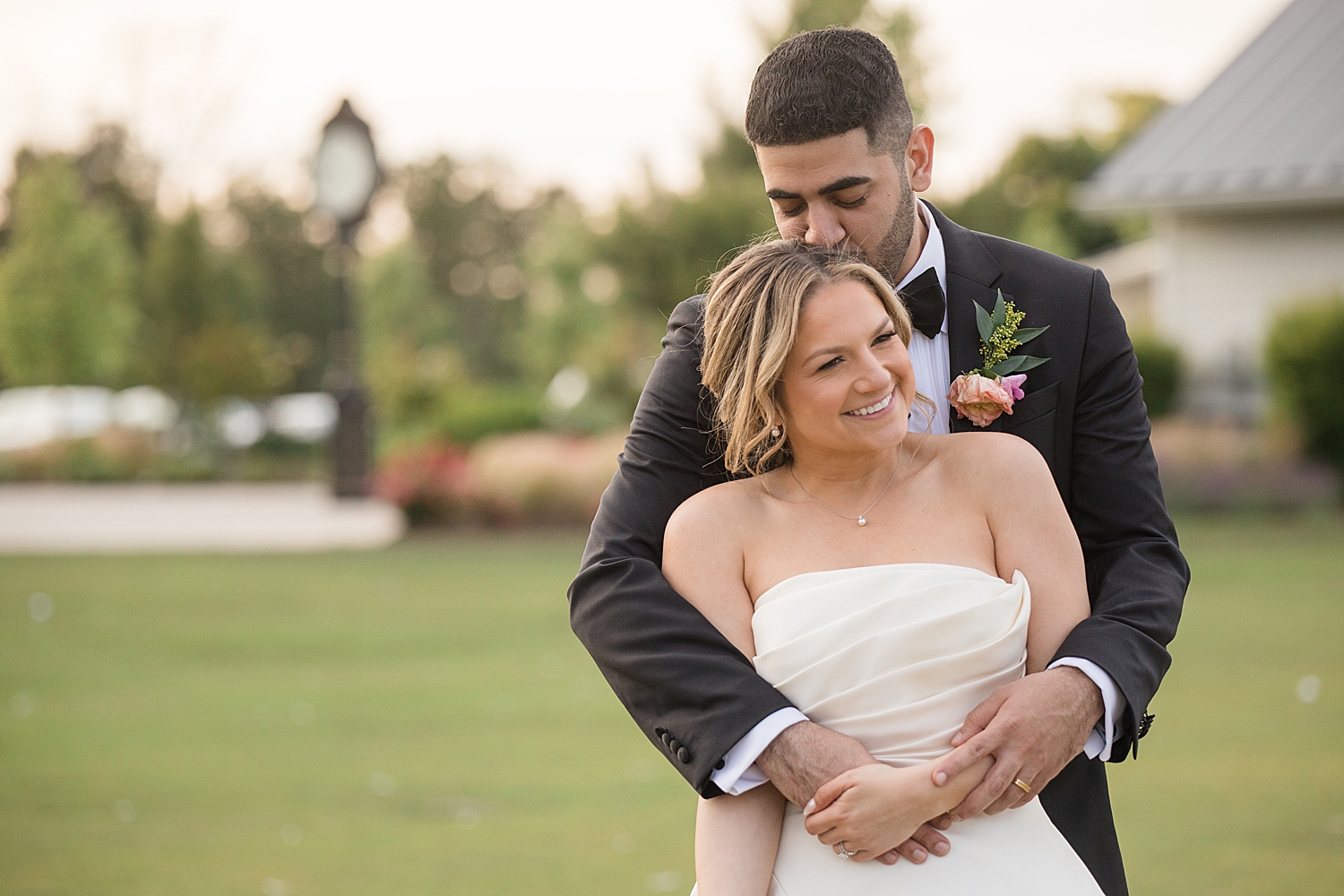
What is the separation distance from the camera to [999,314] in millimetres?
2723

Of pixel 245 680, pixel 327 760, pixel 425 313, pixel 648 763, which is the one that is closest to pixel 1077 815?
pixel 648 763

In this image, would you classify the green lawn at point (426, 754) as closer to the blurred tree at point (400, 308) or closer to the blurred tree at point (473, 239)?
the blurred tree at point (400, 308)

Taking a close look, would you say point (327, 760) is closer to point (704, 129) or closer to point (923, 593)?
point (923, 593)

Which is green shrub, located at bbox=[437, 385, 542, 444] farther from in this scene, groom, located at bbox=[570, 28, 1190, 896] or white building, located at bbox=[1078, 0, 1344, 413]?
groom, located at bbox=[570, 28, 1190, 896]

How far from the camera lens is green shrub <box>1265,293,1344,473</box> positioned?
Answer: 54.1 ft

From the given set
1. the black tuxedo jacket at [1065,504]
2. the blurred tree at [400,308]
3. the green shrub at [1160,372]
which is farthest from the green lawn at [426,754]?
the blurred tree at [400,308]

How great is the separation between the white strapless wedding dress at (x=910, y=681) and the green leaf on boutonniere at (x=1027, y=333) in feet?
1.59

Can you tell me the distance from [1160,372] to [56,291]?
72.4 ft

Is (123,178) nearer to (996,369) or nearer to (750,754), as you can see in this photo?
(996,369)

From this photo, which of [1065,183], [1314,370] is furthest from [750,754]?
[1065,183]

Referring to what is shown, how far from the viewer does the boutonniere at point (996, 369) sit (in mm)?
2611

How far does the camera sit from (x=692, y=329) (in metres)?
2.82

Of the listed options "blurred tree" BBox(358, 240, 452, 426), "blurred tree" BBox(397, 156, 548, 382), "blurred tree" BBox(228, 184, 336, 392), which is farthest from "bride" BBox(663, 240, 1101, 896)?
"blurred tree" BBox(397, 156, 548, 382)

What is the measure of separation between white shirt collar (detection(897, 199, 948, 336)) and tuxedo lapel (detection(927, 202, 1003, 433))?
0.06ft
